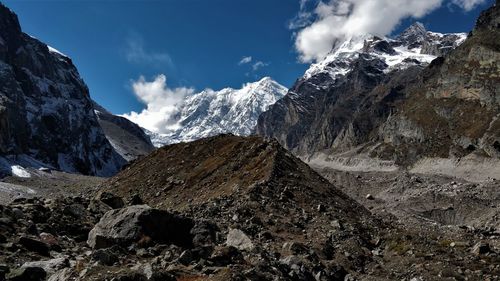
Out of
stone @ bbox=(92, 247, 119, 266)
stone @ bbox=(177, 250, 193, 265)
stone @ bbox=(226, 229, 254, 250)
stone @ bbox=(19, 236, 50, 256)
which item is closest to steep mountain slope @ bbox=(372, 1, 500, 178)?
stone @ bbox=(226, 229, 254, 250)

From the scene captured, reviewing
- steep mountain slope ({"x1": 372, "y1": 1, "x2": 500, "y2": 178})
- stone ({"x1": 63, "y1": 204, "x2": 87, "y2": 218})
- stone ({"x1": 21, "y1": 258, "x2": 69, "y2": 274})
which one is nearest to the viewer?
stone ({"x1": 21, "y1": 258, "x2": 69, "y2": 274})

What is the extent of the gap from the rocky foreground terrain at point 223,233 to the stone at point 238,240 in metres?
0.05

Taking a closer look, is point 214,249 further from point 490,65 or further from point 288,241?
point 490,65

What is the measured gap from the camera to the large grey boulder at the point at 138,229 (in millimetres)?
21191

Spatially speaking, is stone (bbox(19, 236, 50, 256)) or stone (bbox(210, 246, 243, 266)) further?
stone (bbox(210, 246, 243, 266))

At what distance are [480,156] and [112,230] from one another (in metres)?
142

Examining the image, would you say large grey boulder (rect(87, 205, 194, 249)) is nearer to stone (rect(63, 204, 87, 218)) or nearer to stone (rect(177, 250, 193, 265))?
stone (rect(63, 204, 87, 218))

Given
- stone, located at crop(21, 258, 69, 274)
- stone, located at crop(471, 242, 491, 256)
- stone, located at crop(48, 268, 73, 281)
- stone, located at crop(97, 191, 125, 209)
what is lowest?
stone, located at crop(48, 268, 73, 281)

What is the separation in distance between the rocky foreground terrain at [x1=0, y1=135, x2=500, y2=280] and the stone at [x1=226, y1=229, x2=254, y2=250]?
5 centimetres

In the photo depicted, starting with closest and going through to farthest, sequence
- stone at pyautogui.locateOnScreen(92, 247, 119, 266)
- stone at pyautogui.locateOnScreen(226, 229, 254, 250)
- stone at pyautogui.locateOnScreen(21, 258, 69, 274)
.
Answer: stone at pyautogui.locateOnScreen(21, 258, 69, 274) < stone at pyautogui.locateOnScreen(92, 247, 119, 266) < stone at pyautogui.locateOnScreen(226, 229, 254, 250)

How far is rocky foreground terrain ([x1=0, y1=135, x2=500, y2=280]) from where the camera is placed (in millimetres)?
17531

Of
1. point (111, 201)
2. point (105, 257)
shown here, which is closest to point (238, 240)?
point (105, 257)

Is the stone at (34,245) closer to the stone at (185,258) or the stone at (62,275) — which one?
the stone at (62,275)

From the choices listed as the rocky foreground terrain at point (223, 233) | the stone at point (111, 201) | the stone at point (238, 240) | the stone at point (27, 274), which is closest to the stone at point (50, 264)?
the rocky foreground terrain at point (223, 233)
